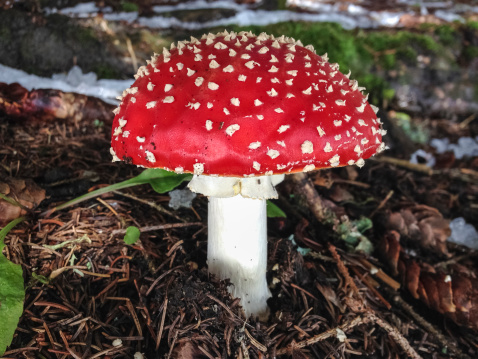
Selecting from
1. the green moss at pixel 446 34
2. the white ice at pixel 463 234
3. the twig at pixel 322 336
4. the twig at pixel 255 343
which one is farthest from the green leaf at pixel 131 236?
the green moss at pixel 446 34

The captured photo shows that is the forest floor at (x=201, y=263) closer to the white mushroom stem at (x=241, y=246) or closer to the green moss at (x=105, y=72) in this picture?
the white mushroom stem at (x=241, y=246)

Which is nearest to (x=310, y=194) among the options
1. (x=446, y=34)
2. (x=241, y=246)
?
(x=241, y=246)

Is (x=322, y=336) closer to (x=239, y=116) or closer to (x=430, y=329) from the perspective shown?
(x=430, y=329)

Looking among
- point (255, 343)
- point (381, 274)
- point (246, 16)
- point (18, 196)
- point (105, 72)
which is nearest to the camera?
point (255, 343)

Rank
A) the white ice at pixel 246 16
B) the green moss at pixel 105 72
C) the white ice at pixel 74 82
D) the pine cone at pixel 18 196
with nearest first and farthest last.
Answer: the pine cone at pixel 18 196
the white ice at pixel 74 82
the green moss at pixel 105 72
the white ice at pixel 246 16

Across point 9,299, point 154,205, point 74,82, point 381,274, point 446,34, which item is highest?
point 446,34

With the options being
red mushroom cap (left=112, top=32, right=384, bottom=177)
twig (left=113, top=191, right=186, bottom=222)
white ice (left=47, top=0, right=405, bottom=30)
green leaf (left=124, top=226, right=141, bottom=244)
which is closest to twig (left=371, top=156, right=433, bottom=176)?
red mushroom cap (left=112, top=32, right=384, bottom=177)
